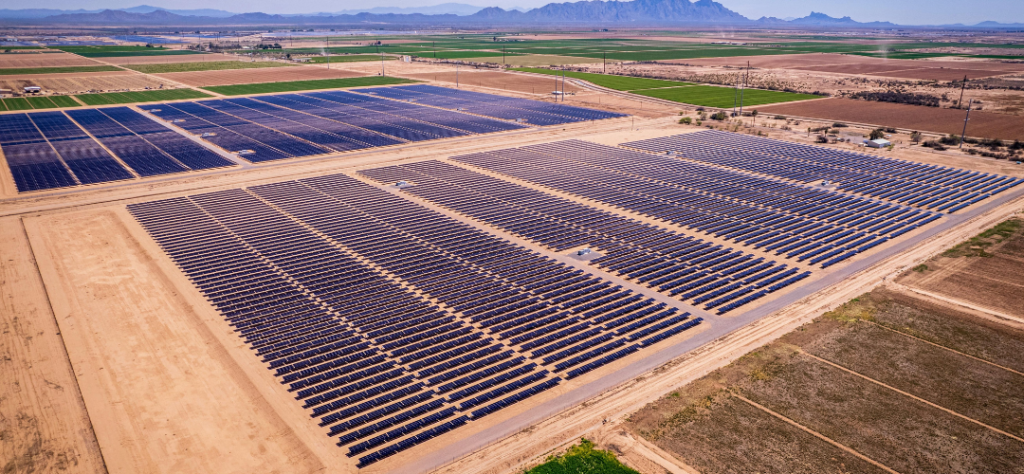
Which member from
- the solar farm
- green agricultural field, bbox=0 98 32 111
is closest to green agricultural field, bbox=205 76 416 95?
green agricultural field, bbox=0 98 32 111

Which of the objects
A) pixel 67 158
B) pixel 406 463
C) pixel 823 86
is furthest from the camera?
pixel 823 86

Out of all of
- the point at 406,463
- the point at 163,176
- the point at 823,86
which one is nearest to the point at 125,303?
the point at 406,463

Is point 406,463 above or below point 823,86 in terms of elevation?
below

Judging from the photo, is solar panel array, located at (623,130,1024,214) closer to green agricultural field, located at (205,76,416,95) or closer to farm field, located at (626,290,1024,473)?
farm field, located at (626,290,1024,473)

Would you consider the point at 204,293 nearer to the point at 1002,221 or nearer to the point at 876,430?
the point at 876,430

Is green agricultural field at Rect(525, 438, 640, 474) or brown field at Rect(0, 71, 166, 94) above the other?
brown field at Rect(0, 71, 166, 94)

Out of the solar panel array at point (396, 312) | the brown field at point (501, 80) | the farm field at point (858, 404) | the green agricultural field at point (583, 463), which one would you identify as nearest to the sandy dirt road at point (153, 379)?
the solar panel array at point (396, 312)

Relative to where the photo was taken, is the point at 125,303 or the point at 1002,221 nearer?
the point at 125,303
